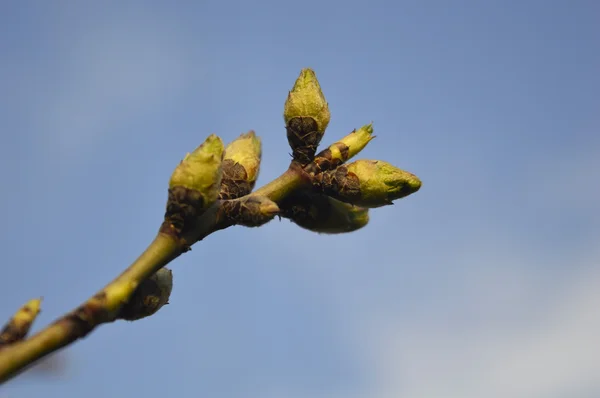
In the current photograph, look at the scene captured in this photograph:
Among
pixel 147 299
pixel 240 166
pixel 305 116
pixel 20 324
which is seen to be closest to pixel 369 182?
pixel 305 116

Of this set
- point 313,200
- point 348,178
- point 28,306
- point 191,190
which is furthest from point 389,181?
point 28,306

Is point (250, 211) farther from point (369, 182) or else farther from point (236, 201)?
point (369, 182)

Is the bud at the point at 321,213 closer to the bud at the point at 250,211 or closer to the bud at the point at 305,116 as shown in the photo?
the bud at the point at 305,116

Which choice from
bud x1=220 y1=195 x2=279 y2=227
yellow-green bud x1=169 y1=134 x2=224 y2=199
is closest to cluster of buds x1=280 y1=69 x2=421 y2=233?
bud x1=220 y1=195 x2=279 y2=227

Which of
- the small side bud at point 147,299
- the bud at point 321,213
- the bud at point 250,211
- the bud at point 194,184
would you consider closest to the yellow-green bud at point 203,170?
the bud at point 194,184

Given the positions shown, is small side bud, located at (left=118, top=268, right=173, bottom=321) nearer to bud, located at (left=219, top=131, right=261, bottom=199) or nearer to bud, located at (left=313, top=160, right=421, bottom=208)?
bud, located at (left=219, top=131, right=261, bottom=199)

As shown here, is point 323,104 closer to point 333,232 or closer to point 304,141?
point 304,141
